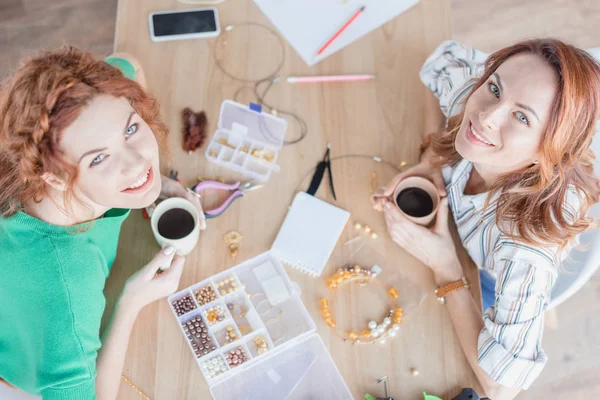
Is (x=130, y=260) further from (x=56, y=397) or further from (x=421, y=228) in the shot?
(x=421, y=228)

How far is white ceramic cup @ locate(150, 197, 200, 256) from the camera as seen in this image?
43.4 inches

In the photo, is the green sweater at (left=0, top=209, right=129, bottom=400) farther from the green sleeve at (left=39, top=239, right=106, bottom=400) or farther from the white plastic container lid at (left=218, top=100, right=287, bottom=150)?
the white plastic container lid at (left=218, top=100, right=287, bottom=150)

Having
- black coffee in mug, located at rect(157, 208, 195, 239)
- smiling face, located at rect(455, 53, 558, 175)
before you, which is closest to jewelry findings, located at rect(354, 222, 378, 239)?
smiling face, located at rect(455, 53, 558, 175)

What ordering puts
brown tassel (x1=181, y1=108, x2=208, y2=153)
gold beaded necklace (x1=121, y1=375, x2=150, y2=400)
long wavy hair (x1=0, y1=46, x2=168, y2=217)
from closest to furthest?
long wavy hair (x1=0, y1=46, x2=168, y2=217) → gold beaded necklace (x1=121, y1=375, x2=150, y2=400) → brown tassel (x1=181, y1=108, x2=208, y2=153)

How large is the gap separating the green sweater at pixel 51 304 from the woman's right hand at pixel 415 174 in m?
0.65

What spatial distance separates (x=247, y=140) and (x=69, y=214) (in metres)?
0.46

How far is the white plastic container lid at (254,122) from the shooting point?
1.32 m

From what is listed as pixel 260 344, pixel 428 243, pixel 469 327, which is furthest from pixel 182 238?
pixel 469 327

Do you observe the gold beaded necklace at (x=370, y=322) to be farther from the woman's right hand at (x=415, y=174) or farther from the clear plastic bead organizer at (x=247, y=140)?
the clear plastic bead organizer at (x=247, y=140)

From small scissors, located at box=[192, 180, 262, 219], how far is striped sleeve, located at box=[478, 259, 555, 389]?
62 centimetres

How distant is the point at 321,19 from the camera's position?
1.46 meters

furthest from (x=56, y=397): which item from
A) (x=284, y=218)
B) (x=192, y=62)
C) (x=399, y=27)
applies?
(x=399, y=27)

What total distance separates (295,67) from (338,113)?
0.59ft

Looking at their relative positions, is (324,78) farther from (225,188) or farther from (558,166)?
(558,166)
